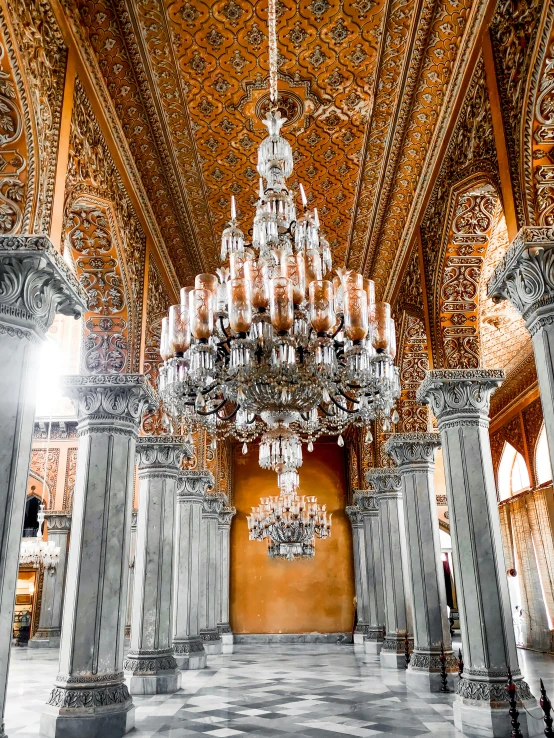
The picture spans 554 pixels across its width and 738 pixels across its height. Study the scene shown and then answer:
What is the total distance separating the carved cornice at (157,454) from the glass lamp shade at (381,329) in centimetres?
488

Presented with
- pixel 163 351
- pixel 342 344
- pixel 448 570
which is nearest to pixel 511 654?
pixel 342 344

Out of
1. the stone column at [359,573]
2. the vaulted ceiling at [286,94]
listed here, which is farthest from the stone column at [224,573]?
the vaulted ceiling at [286,94]

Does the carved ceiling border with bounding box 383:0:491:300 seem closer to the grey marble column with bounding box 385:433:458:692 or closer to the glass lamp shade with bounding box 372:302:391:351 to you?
the glass lamp shade with bounding box 372:302:391:351

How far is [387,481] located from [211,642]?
566 cm

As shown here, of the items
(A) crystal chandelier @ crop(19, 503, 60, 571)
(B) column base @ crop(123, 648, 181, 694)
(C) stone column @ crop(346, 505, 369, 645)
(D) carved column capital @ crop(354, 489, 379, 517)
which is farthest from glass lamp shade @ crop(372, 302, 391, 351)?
(A) crystal chandelier @ crop(19, 503, 60, 571)

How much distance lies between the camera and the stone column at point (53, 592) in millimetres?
16141

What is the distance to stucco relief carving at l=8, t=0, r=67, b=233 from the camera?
4.21m

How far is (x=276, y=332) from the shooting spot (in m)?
4.25

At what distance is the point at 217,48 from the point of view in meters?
5.51

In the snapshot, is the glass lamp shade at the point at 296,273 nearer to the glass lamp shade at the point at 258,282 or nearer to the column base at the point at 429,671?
the glass lamp shade at the point at 258,282

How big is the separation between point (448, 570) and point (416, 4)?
712 inches

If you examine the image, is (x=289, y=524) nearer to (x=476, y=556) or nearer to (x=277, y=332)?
(x=476, y=556)

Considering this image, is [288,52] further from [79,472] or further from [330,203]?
[79,472]

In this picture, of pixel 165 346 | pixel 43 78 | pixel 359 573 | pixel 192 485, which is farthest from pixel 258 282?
pixel 359 573
